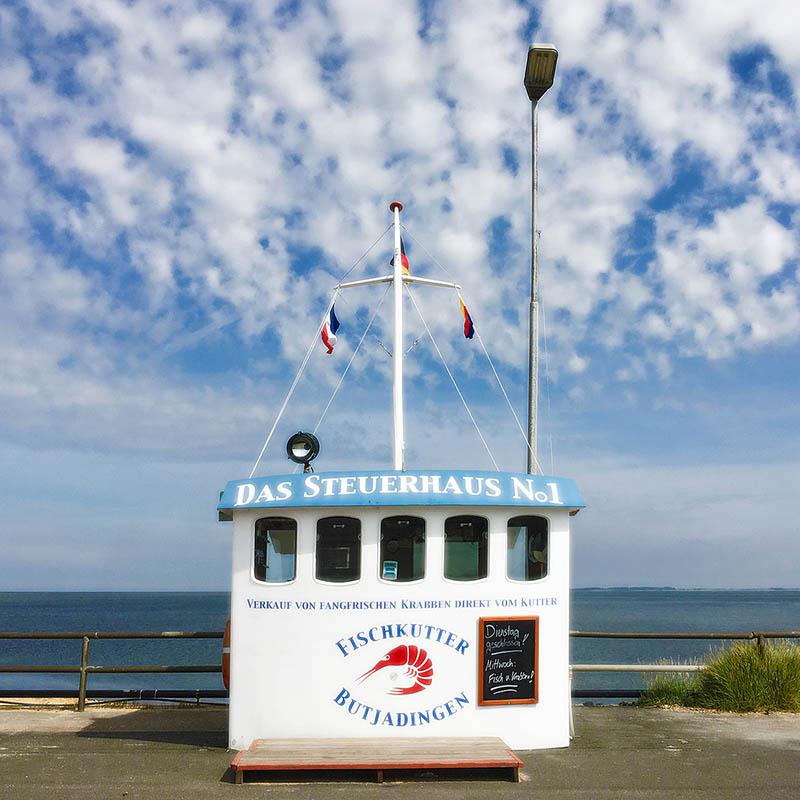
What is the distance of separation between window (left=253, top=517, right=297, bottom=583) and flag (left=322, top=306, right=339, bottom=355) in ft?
11.2

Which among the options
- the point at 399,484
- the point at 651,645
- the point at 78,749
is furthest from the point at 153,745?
→ the point at 651,645

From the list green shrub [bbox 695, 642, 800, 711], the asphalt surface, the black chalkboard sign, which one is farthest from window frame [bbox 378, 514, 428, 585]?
green shrub [bbox 695, 642, 800, 711]

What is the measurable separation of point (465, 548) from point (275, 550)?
2.24 m

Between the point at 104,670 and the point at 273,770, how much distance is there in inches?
207

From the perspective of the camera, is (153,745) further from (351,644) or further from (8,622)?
(8,622)

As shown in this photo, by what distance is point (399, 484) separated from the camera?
10.0 m

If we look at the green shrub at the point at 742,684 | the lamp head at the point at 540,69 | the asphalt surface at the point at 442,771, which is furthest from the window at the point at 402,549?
the lamp head at the point at 540,69

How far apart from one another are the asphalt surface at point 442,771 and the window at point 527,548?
6.61 ft

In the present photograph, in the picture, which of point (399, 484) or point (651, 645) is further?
point (651, 645)

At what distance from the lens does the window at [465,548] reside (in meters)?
10.0

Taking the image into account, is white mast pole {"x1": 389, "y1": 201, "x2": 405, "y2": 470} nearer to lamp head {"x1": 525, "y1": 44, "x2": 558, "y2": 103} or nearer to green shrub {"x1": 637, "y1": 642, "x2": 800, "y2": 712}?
lamp head {"x1": 525, "y1": 44, "x2": 558, "y2": 103}

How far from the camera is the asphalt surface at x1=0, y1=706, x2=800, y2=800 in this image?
26.6ft

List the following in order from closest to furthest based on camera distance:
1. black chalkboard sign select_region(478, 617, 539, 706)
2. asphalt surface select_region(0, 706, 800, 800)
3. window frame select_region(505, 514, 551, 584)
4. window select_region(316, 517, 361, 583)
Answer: asphalt surface select_region(0, 706, 800, 800), black chalkboard sign select_region(478, 617, 539, 706), window select_region(316, 517, 361, 583), window frame select_region(505, 514, 551, 584)

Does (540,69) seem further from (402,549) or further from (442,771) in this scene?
(442,771)
